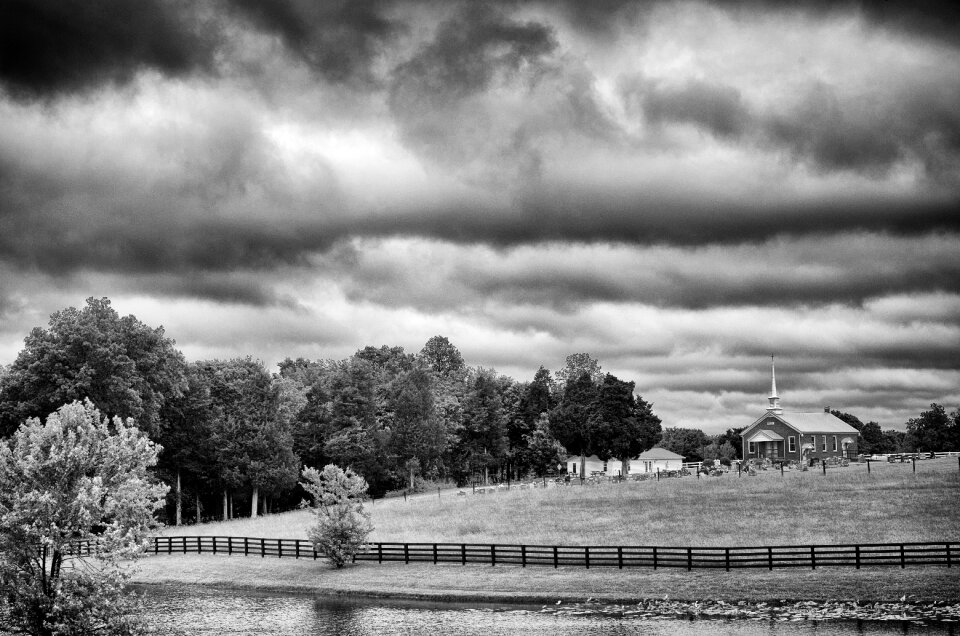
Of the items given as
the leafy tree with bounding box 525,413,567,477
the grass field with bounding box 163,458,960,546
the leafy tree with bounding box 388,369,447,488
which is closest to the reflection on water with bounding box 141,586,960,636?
the grass field with bounding box 163,458,960,546

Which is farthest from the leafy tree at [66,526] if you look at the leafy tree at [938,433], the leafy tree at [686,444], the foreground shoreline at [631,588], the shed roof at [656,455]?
the leafy tree at [938,433]

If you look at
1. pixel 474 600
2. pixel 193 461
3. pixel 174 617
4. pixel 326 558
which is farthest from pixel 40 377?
pixel 474 600

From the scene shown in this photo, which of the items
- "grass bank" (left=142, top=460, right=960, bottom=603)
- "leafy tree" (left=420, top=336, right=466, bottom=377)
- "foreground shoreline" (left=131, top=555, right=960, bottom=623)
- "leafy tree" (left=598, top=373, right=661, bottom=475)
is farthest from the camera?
"leafy tree" (left=420, top=336, right=466, bottom=377)

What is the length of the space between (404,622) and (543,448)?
310 feet

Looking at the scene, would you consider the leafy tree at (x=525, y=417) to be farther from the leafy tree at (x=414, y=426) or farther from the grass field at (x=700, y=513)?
the grass field at (x=700, y=513)

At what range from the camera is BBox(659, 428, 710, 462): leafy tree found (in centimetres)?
16012

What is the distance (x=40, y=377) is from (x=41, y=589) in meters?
50.7

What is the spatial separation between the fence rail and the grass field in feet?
18.0

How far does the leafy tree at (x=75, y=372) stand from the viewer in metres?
70.5

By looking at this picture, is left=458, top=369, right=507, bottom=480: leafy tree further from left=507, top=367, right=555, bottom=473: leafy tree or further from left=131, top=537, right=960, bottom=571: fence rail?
left=131, top=537, right=960, bottom=571: fence rail

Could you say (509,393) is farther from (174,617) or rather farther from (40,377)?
(174,617)

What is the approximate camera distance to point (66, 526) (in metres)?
25.8

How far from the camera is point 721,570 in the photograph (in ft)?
143

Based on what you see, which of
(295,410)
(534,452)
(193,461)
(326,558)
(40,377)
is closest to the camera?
(326,558)
